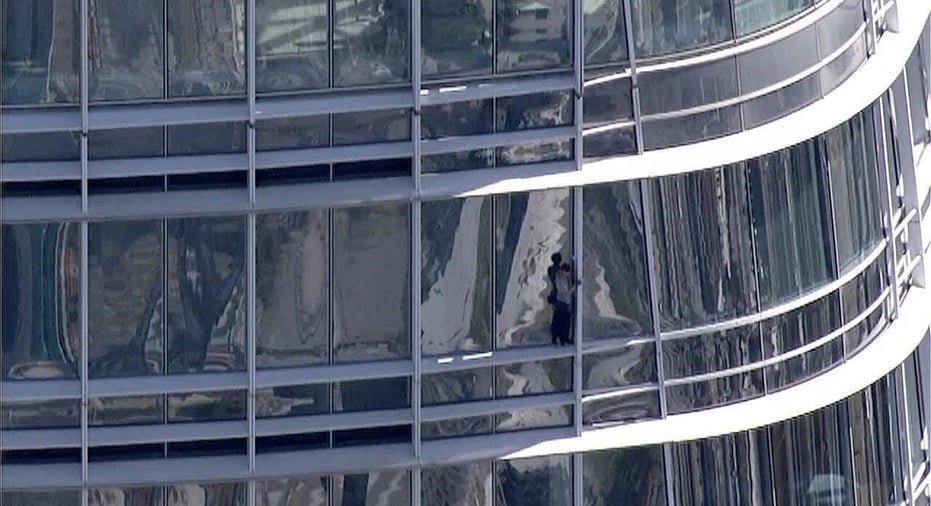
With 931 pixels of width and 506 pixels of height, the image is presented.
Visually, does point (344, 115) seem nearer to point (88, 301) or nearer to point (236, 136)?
point (236, 136)

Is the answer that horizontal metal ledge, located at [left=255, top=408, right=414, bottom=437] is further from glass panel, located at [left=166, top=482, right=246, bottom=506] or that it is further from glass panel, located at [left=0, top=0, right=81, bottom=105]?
glass panel, located at [left=0, top=0, right=81, bottom=105]

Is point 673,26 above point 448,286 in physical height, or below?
above

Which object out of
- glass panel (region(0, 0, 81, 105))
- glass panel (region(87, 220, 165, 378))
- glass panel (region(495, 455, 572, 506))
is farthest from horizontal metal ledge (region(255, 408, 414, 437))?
glass panel (region(0, 0, 81, 105))

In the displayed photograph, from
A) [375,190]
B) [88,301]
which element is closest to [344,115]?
[375,190]

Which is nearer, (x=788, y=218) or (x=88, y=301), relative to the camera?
(x=88, y=301)

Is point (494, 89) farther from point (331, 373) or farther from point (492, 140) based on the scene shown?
point (331, 373)

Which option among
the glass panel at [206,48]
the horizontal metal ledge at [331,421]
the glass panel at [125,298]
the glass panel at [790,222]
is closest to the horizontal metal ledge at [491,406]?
the horizontal metal ledge at [331,421]

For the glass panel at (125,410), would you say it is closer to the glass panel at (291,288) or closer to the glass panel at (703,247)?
the glass panel at (291,288)
